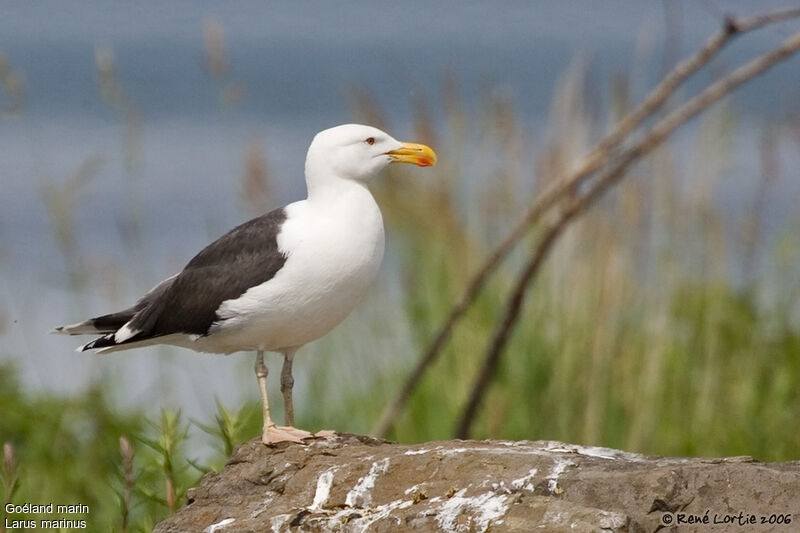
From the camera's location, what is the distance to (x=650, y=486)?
328 cm

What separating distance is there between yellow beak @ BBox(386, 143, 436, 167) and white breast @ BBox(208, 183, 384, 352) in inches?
9.8

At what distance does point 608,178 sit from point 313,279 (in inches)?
60.7

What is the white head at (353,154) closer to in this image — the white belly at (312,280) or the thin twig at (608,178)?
the white belly at (312,280)

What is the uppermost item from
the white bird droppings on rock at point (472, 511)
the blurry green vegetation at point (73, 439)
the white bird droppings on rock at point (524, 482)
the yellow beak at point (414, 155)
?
the yellow beak at point (414, 155)

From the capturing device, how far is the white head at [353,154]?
4629mm

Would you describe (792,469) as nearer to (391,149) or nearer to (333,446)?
(333,446)

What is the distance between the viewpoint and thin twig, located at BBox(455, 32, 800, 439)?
4.91m

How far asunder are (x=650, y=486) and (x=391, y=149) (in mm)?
1839

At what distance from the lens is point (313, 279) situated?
4.33m

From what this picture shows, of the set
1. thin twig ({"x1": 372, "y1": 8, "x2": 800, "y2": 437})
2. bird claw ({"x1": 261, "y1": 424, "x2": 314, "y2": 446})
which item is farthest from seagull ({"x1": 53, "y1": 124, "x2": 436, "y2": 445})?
thin twig ({"x1": 372, "y1": 8, "x2": 800, "y2": 437})

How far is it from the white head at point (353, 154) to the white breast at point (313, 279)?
0.10 m

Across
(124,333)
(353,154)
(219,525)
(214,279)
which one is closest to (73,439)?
(124,333)

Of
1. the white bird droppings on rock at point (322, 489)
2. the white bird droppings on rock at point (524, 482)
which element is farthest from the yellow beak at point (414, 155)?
the white bird droppings on rock at point (524, 482)

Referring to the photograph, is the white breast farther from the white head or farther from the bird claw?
the bird claw
